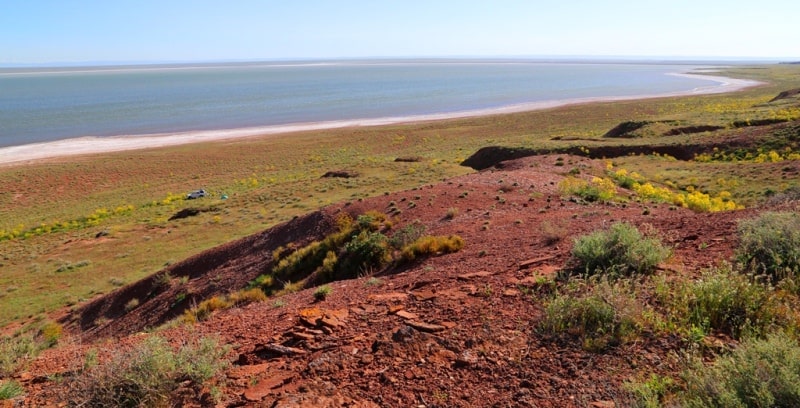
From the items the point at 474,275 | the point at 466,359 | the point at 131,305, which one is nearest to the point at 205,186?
the point at 131,305

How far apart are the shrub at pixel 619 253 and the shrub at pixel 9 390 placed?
20.5ft

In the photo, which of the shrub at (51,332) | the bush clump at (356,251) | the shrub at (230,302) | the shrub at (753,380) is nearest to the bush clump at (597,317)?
the shrub at (753,380)

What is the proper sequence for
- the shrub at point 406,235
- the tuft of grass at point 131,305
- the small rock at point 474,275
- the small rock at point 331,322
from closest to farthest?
the small rock at point 331,322
the small rock at point 474,275
the shrub at point 406,235
the tuft of grass at point 131,305

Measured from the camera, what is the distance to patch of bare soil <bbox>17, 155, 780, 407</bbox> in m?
4.29

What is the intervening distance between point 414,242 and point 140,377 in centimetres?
664

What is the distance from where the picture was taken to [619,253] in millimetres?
6125

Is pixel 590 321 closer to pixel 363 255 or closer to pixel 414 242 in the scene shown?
pixel 414 242

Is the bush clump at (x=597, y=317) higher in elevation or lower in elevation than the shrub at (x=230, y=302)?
higher

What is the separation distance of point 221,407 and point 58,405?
5.24 feet

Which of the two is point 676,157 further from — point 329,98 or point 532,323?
point 329,98

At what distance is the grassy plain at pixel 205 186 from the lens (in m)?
17.8

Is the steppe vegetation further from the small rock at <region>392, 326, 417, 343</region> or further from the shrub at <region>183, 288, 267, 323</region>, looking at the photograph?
the small rock at <region>392, 326, 417, 343</region>

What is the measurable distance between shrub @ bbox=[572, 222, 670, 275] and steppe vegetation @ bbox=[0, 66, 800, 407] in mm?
26

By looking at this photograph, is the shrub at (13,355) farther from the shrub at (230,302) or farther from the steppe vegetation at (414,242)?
the shrub at (230,302)
